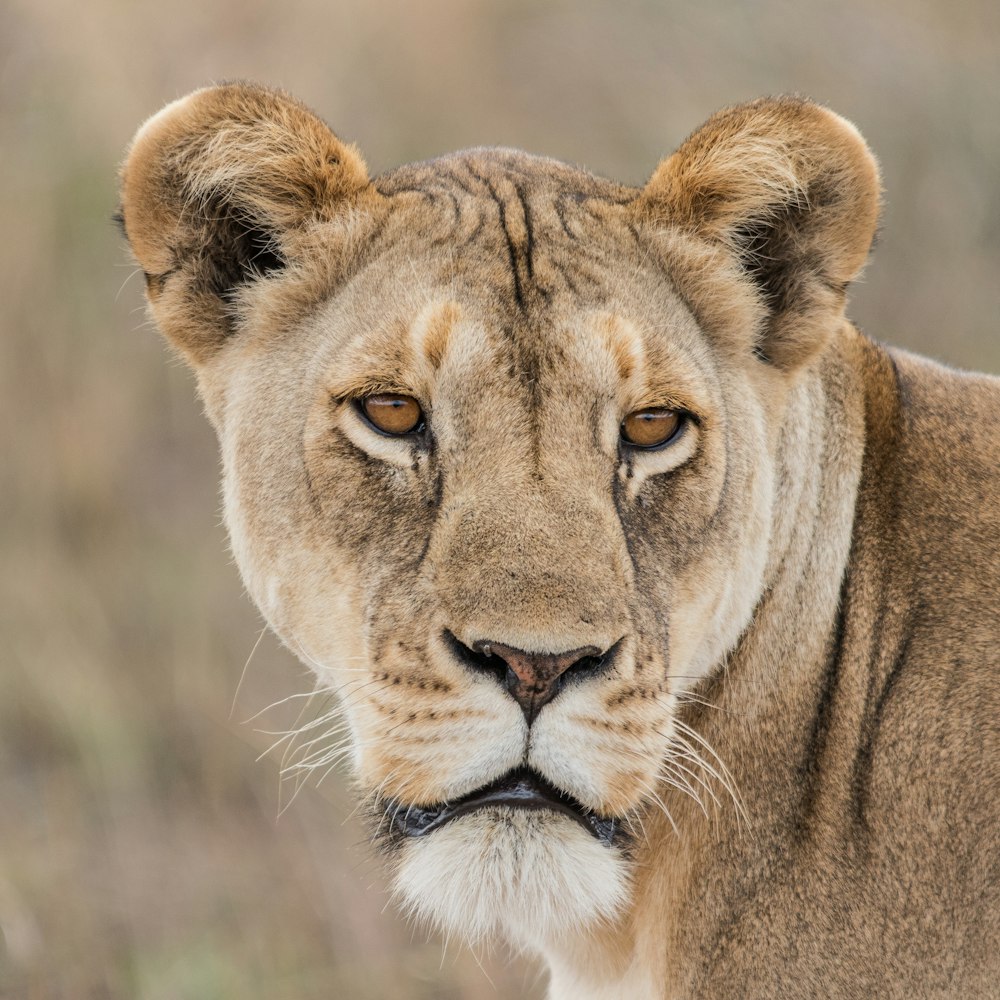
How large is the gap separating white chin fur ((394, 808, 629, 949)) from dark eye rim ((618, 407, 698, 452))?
2.59ft

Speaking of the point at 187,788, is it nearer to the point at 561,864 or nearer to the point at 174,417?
the point at 174,417

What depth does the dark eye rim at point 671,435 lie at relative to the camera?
3.15m

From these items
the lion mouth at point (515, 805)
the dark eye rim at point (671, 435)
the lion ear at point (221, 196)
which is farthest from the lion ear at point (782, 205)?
the lion mouth at point (515, 805)

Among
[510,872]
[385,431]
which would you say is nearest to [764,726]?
[510,872]

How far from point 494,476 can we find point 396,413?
0.91 feet

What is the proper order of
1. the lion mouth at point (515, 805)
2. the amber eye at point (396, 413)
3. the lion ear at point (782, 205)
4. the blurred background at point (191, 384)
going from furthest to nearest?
the blurred background at point (191, 384) → the lion ear at point (782, 205) → the amber eye at point (396, 413) → the lion mouth at point (515, 805)

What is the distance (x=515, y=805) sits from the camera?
2.87 metres

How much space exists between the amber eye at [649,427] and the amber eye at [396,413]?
435 millimetres

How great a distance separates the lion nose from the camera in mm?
2730

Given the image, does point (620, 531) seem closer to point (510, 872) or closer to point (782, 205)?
point (510, 872)

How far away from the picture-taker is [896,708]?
3.16 metres

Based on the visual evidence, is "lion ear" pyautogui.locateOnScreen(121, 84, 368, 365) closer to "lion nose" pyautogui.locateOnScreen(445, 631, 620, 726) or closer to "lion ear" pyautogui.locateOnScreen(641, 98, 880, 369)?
"lion ear" pyautogui.locateOnScreen(641, 98, 880, 369)

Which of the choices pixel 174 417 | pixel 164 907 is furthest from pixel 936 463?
pixel 174 417

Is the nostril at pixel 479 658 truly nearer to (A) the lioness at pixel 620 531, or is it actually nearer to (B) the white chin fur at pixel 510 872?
(A) the lioness at pixel 620 531
